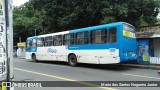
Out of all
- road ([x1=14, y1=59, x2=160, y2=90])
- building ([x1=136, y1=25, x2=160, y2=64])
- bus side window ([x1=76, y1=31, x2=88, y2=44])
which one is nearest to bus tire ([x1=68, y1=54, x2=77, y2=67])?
bus side window ([x1=76, y1=31, x2=88, y2=44])

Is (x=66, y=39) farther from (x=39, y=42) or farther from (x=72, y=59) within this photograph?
(x=39, y=42)

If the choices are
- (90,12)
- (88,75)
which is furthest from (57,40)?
(88,75)

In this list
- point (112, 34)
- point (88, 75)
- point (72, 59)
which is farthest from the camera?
point (72, 59)

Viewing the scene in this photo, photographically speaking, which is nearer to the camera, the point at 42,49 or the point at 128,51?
the point at 128,51

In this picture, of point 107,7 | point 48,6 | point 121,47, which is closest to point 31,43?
point 48,6

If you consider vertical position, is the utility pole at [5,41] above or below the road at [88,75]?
above

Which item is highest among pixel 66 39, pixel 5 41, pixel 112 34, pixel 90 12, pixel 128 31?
pixel 90 12

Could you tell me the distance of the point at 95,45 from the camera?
54.7 feet

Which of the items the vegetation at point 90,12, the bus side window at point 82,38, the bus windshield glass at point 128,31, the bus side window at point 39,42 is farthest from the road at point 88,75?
the bus side window at point 39,42

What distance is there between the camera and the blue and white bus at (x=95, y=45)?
15.1 meters

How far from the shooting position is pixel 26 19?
50.0 metres

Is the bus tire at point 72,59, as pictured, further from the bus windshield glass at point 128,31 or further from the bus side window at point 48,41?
the bus windshield glass at point 128,31

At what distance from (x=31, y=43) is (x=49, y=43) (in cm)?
406

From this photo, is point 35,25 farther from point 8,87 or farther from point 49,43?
point 8,87
